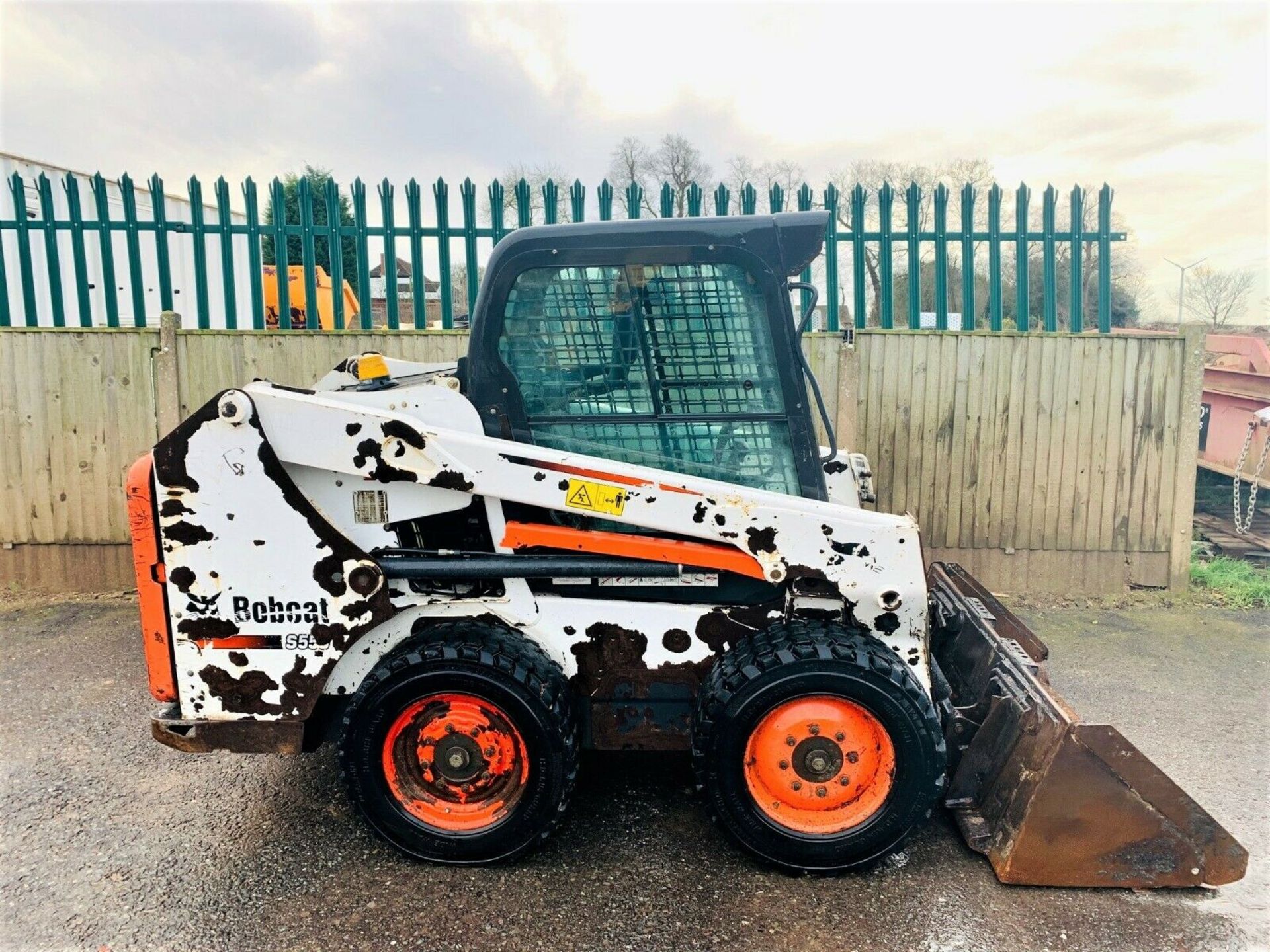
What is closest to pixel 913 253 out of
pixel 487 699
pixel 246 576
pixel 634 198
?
pixel 634 198

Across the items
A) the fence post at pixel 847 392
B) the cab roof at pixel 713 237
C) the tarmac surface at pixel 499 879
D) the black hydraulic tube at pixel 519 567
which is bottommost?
the tarmac surface at pixel 499 879

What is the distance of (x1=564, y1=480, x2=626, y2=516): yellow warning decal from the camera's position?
3.04 metres

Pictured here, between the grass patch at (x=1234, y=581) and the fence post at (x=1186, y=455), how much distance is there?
274mm

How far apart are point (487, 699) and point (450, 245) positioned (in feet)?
A: 13.3

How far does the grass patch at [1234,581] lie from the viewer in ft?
20.2

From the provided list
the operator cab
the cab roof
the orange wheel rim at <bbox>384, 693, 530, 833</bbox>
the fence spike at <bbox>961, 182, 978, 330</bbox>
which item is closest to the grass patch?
the fence spike at <bbox>961, 182, 978, 330</bbox>

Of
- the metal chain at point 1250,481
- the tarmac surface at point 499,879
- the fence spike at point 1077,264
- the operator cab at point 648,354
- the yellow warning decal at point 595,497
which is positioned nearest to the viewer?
the tarmac surface at point 499,879

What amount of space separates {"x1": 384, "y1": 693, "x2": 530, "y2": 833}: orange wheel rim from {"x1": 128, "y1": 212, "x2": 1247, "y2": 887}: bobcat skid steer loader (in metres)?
0.01

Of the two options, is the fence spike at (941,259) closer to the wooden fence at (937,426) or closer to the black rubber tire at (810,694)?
the wooden fence at (937,426)

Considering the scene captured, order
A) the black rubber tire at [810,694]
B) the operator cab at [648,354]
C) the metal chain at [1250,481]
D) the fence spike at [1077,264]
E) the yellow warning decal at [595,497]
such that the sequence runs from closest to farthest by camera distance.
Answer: the black rubber tire at [810,694] → the yellow warning decal at [595,497] → the operator cab at [648,354] → the fence spike at [1077,264] → the metal chain at [1250,481]

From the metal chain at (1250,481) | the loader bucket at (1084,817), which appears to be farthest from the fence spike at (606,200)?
the metal chain at (1250,481)

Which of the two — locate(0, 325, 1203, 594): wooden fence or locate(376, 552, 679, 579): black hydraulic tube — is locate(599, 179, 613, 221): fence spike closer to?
locate(0, 325, 1203, 594): wooden fence

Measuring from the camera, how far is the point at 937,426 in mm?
6199

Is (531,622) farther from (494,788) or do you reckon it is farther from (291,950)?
(291,950)
